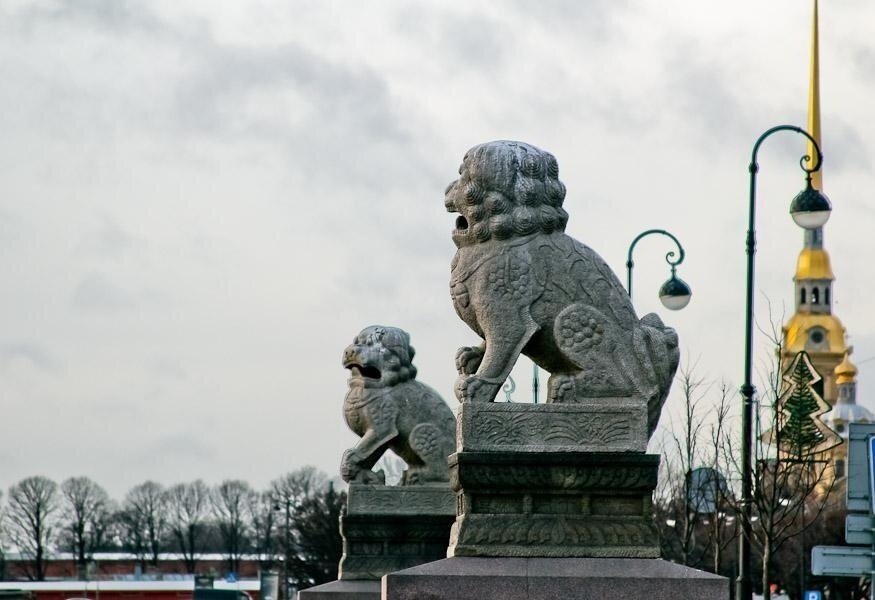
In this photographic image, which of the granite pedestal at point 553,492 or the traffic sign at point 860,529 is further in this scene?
the granite pedestal at point 553,492

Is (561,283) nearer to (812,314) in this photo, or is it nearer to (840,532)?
(840,532)

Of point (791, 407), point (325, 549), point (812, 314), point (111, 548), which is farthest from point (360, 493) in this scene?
point (812, 314)

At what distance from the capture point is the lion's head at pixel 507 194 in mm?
16547

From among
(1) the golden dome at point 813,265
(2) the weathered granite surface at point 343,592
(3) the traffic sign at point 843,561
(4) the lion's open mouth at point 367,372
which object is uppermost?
(1) the golden dome at point 813,265

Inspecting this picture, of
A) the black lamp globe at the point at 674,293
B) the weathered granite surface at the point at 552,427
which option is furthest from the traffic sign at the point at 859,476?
the black lamp globe at the point at 674,293

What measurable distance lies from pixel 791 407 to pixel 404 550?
45.3 ft

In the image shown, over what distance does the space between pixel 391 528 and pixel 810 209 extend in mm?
6843

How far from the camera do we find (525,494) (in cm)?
1606

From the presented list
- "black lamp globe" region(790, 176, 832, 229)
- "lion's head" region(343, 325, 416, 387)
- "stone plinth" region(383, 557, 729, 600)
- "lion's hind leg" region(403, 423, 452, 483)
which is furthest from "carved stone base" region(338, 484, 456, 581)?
"stone plinth" region(383, 557, 729, 600)

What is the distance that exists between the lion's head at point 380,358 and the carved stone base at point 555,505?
9150mm

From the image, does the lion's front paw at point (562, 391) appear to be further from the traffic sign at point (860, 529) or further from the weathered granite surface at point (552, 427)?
the traffic sign at point (860, 529)

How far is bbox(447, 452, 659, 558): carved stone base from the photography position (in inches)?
627

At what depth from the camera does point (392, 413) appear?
82.0ft

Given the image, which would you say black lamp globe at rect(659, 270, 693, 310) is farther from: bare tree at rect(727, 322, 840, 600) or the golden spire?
the golden spire
